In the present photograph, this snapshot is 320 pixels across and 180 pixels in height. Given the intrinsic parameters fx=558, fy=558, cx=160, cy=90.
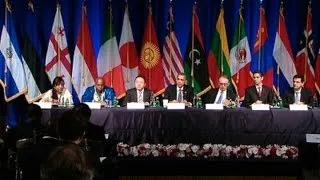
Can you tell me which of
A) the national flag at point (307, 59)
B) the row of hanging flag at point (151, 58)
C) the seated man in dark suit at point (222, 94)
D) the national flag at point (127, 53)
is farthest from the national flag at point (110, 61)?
the national flag at point (307, 59)

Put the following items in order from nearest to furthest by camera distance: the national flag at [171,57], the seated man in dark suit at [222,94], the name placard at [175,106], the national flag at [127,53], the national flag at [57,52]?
the name placard at [175,106], the seated man in dark suit at [222,94], the national flag at [57,52], the national flag at [127,53], the national flag at [171,57]

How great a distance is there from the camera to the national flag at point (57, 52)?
1009 centimetres

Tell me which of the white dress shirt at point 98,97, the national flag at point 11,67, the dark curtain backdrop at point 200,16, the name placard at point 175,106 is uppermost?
the dark curtain backdrop at point 200,16

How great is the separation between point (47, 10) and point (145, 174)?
5248mm

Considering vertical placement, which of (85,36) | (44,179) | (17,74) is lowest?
(44,179)

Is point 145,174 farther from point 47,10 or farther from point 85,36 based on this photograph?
point 47,10

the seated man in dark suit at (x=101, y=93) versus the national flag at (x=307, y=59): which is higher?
the national flag at (x=307, y=59)

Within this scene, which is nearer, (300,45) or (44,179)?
(44,179)

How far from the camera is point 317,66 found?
1022cm

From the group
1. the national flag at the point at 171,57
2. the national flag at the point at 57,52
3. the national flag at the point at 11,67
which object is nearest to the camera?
the national flag at the point at 11,67

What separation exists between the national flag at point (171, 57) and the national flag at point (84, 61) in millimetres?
1325

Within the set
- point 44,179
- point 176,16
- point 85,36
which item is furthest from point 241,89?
point 44,179

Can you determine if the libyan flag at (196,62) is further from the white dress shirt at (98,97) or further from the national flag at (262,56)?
the white dress shirt at (98,97)

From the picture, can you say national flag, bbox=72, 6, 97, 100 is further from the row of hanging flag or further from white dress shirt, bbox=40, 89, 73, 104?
white dress shirt, bbox=40, 89, 73, 104
